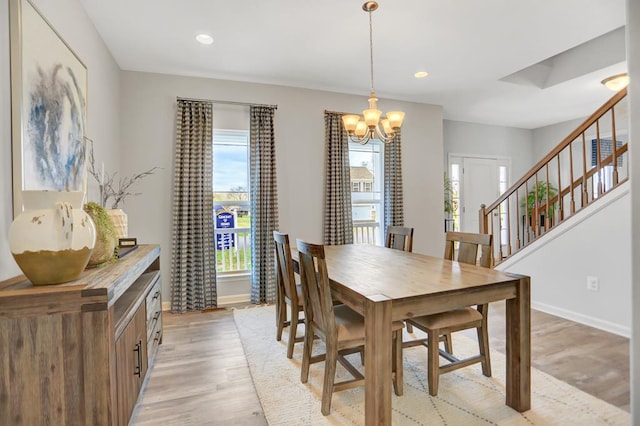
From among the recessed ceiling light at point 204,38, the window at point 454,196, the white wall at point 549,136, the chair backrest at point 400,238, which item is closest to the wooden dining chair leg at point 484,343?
the chair backrest at point 400,238

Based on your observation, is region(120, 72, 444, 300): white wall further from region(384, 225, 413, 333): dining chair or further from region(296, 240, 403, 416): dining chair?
region(296, 240, 403, 416): dining chair

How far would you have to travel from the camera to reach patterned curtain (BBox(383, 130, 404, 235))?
15.3 feet

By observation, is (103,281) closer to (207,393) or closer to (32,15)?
(207,393)

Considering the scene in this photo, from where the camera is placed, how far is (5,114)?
4.98ft

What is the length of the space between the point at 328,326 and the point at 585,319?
2969 mm

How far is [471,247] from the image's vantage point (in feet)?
8.16

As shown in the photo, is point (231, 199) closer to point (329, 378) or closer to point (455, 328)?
point (329, 378)

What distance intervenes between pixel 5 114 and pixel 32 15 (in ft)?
1.97

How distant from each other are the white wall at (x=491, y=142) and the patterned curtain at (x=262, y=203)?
371cm

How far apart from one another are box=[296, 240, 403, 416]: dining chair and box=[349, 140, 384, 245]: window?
269cm

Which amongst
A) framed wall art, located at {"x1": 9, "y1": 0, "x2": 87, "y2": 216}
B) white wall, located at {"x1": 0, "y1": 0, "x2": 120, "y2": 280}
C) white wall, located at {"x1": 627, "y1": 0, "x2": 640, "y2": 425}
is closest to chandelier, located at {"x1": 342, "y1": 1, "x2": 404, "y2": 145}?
white wall, located at {"x1": 627, "y1": 0, "x2": 640, "y2": 425}

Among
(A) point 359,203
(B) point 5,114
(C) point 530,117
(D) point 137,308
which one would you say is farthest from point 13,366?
(C) point 530,117

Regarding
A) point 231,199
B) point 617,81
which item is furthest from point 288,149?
point 617,81

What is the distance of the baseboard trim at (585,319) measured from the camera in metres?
2.93
